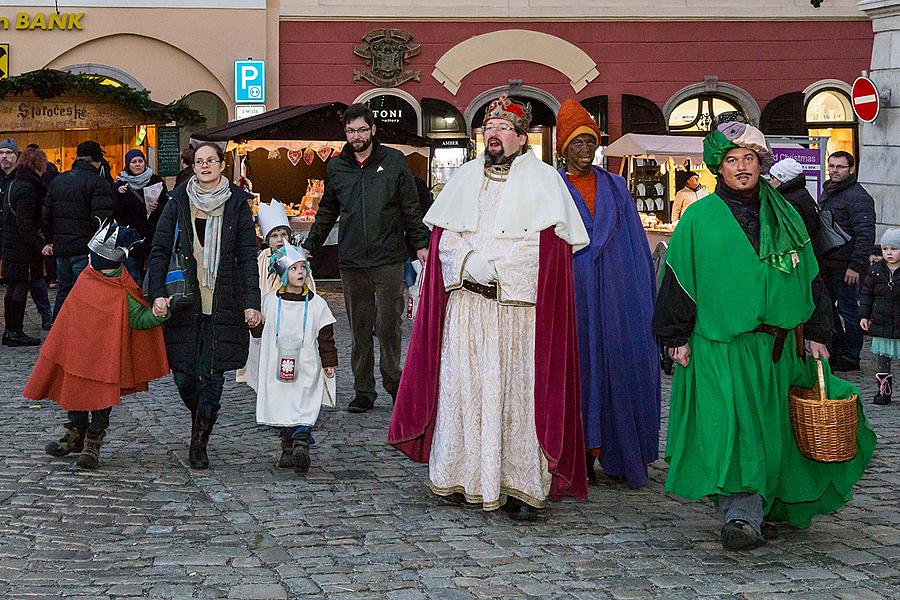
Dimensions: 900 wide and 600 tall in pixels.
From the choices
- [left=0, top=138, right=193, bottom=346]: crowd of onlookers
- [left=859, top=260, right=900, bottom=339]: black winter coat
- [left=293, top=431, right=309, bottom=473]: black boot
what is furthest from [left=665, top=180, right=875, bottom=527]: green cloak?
[left=0, top=138, right=193, bottom=346]: crowd of onlookers

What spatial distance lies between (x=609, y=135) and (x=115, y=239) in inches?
674

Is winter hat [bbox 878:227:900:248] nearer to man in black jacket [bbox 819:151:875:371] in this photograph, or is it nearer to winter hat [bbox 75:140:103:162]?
man in black jacket [bbox 819:151:875:371]

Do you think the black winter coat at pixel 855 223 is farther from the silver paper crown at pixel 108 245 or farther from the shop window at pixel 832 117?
the shop window at pixel 832 117

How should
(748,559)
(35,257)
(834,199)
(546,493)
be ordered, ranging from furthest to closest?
1. (35,257)
2. (834,199)
3. (546,493)
4. (748,559)

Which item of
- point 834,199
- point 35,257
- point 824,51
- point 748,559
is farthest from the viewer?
point 824,51

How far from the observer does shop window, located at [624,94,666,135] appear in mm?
24078

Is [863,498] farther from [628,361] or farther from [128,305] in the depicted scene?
[128,305]

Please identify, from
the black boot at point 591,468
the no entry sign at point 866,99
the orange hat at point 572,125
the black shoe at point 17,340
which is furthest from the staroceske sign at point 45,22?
the black boot at point 591,468

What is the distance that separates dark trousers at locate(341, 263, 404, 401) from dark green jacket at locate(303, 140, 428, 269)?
0.36ft

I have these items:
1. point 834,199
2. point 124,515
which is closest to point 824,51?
point 834,199

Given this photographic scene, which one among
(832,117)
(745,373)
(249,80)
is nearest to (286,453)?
(745,373)

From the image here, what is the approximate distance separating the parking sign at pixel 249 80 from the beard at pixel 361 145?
13.6 meters

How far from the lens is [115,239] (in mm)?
7672

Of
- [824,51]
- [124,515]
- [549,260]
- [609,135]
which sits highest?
[824,51]
